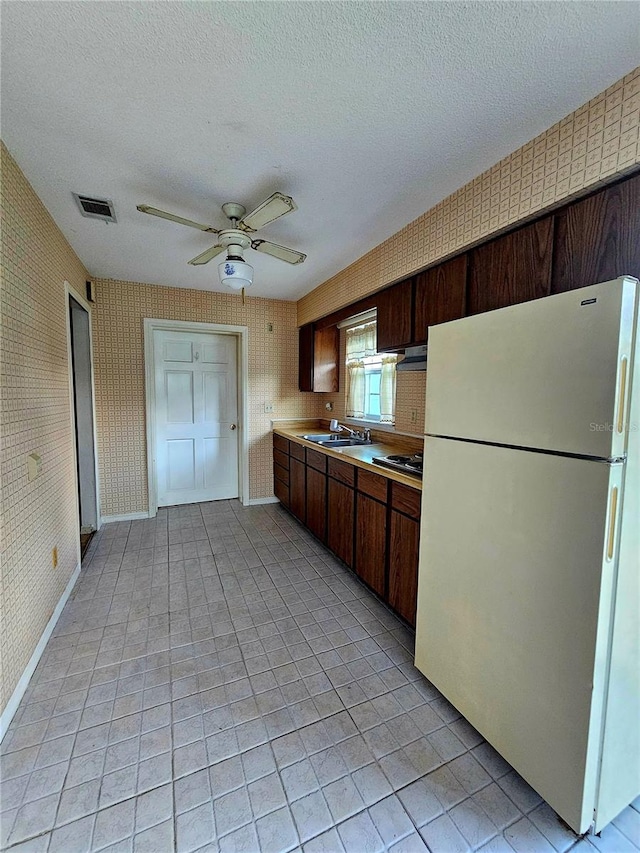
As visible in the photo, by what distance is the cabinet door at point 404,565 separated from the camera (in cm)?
198

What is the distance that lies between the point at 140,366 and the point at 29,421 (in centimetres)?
202

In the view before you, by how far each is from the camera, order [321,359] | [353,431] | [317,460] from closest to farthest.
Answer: [317,460], [353,431], [321,359]

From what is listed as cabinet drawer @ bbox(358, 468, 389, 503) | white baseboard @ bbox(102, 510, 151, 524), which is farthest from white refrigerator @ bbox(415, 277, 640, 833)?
white baseboard @ bbox(102, 510, 151, 524)

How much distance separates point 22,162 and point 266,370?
2737 mm

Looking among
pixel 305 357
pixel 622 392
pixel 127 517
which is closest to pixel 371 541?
pixel 622 392

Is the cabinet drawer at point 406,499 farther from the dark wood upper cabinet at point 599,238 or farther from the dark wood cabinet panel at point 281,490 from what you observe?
the dark wood cabinet panel at point 281,490

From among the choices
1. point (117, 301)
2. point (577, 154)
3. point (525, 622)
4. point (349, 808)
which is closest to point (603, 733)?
point (525, 622)

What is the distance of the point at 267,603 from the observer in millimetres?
2371

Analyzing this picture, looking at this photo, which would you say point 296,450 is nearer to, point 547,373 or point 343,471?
point 343,471

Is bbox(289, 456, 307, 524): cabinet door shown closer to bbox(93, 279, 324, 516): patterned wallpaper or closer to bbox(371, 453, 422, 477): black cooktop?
bbox(93, 279, 324, 516): patterned wallpaper

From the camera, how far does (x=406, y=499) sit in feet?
6.61

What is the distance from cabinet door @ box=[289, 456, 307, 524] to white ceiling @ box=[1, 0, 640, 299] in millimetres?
2269

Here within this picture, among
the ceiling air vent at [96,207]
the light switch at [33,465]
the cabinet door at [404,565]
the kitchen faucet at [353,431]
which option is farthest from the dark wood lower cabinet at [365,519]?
the ceiling air vent at [96,207]

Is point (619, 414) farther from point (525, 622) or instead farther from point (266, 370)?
point (266, 370)
